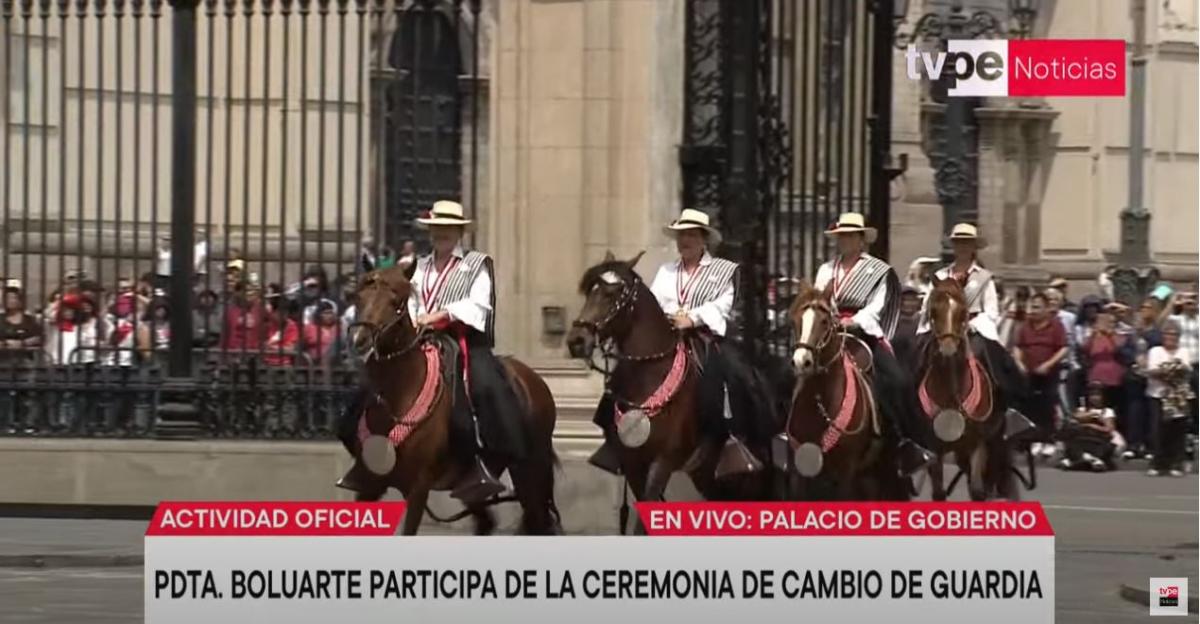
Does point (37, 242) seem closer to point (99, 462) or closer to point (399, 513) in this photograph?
point (99, 462)

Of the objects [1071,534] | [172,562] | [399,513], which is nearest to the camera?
[172,562]

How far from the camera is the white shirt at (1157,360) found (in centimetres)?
2842

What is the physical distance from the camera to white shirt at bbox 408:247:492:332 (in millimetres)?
16844

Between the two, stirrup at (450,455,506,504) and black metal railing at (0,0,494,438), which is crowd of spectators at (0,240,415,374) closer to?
black metal railing at (0,0,494,438)

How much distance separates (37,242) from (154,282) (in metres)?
1.16

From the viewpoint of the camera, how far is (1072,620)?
50.6 ft

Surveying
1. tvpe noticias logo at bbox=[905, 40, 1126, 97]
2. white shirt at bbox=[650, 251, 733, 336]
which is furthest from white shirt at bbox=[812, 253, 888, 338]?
tvpe noticias logo at bbox=[905, 40, 1126, 97]

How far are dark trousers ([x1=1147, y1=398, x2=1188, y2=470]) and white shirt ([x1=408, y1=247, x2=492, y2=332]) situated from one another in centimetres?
1249

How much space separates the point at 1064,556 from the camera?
64.4 ft

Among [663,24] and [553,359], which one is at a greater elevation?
[663,24]


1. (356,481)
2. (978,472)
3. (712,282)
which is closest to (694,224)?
(712,282)

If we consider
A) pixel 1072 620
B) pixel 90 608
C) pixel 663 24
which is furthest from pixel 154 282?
pixel 1072 620

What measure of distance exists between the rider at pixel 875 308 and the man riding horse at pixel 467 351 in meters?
2.58

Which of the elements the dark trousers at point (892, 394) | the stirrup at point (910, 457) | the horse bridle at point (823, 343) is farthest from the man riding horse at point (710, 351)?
the stirrup at point (910, 457)
